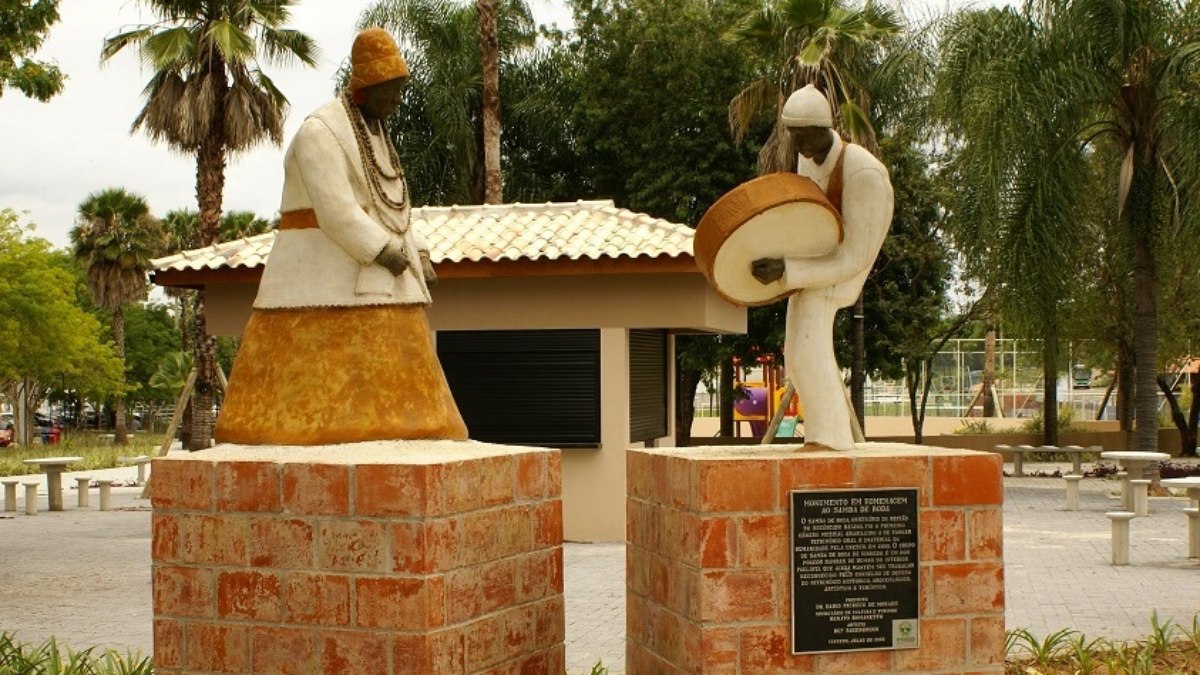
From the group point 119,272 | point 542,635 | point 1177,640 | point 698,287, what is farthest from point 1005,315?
point 119,272

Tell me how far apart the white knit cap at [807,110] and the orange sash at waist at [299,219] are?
2081 mm

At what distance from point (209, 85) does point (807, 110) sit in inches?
742

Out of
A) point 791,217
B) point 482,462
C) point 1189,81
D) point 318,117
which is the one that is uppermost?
point 1189,81

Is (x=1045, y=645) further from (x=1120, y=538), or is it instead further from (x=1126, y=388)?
(x=1126, y=388)

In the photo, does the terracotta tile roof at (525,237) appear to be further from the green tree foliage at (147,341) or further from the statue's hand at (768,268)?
the green tree foliage at (147,341)

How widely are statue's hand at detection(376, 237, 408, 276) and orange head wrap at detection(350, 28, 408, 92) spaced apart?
2.39 ft

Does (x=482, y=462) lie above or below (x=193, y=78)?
below

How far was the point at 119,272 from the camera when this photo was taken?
42.4 meters

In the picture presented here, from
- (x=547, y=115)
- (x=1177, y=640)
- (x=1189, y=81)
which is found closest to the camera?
(x=1177, y=640)

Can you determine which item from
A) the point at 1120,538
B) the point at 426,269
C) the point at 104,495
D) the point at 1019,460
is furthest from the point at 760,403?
the point at 426,269

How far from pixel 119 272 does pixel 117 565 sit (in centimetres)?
2825

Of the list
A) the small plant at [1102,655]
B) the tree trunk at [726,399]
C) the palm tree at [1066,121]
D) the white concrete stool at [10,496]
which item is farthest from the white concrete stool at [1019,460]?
the small plant at [1102,655]

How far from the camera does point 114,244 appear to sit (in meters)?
42.2

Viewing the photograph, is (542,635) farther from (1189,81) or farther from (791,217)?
(1189,81)
